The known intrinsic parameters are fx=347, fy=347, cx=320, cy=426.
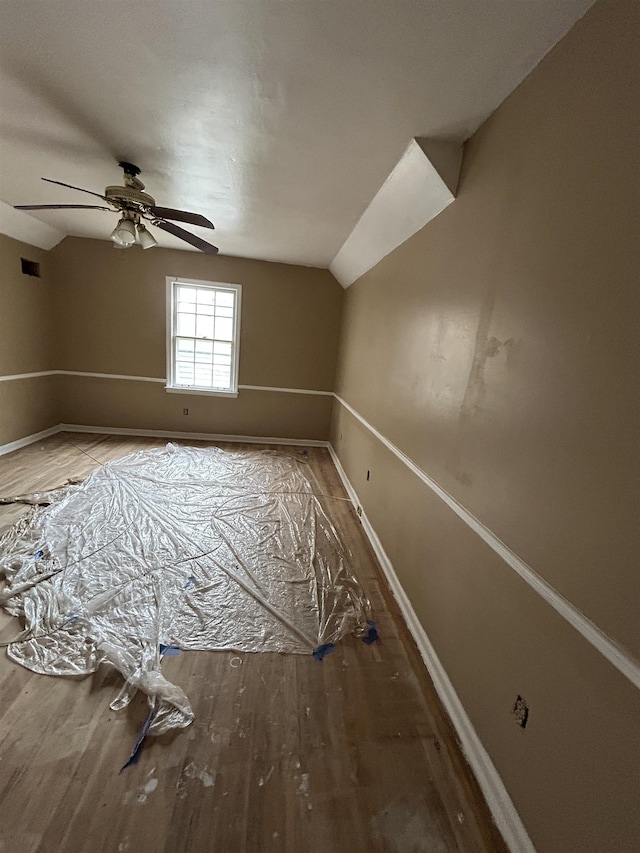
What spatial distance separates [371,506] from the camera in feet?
9.62

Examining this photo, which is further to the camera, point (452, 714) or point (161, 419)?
point (161, 419)

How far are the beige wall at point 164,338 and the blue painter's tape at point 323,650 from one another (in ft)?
12.2

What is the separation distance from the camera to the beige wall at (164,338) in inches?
179

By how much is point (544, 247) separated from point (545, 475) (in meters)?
0.76

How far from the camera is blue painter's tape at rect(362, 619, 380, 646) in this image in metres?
1.83

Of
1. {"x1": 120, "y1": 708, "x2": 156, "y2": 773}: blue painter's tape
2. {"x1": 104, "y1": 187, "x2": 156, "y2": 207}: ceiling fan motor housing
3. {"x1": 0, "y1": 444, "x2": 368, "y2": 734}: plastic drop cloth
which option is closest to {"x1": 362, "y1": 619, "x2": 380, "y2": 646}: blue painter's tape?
{"x1": 0, "y1": 444, "x2": 368, "y2": 734}: plastic drop cloth

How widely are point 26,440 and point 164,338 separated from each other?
208cm

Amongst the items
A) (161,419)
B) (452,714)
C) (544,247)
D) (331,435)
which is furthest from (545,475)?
(161,419)

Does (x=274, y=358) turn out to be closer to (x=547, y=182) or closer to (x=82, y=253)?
(x=82, y=253)

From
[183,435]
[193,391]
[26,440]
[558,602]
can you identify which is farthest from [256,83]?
[26,440]

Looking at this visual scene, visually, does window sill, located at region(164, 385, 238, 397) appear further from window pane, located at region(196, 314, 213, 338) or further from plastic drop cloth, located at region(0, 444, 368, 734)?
plastic drop cloth, located at region(0, 444, 368, 734)

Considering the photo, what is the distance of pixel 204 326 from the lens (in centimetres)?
494

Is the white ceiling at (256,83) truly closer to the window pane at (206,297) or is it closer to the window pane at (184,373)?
the window pane at (206,297)

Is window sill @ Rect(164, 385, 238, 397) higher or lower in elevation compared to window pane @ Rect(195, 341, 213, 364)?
lower
